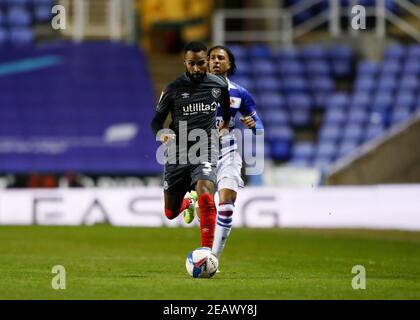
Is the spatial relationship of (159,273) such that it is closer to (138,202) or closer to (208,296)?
(208,296)

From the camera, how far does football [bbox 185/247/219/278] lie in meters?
10.6

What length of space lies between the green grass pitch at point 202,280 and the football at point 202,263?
0.10 meters

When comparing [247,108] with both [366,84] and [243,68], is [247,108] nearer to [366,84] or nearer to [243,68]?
[243,68]

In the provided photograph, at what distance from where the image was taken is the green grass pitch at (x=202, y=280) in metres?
9.51

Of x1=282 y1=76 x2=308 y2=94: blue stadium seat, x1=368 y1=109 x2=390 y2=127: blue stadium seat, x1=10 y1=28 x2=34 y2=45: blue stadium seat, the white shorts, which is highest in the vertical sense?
x1=10 y1=28 x2=34 y2=45: blue stadium seat

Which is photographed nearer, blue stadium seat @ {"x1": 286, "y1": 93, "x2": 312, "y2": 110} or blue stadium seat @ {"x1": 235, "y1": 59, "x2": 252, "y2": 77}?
blue stadium seat @ {"x1": 286, "y1": 93, "x2": 312, "y2": 110}

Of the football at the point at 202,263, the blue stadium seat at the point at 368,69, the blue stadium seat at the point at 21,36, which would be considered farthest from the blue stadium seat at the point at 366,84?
the football at the point at 202,263

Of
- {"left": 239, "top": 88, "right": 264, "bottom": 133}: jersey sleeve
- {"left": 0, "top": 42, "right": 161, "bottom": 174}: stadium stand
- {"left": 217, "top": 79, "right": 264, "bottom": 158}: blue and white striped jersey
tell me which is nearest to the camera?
{"left": 217, "top": 79, "right": 264, "bottom": 158}: blue and white striped jersey

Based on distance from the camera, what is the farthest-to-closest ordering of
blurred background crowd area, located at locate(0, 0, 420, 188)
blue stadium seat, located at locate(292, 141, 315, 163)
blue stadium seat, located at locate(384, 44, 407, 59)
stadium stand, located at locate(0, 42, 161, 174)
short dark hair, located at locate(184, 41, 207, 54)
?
blue stadium seat, located at locate(384, 44, 407, 59), blue stadium seat, located at locate(292, 141, 315, 163), stadium stand, located at locate(0, 42, 161, 174), blurred background crowd area, located at locate(0, 0, 420, 188), short dark hair, located at locate(184, 41, 207, 54)

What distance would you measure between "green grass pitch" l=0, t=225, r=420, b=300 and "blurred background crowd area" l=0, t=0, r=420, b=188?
4.75 meters

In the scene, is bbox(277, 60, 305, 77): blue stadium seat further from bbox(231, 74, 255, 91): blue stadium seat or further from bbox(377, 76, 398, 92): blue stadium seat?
bbox(377, 76, 398, 92): blue stadium seat

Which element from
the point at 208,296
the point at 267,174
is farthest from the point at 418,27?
the point at 208,296

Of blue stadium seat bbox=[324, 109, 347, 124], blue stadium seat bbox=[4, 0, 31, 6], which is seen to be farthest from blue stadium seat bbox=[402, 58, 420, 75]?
blue stadium seat bbox=[4, 0, 31, 6]

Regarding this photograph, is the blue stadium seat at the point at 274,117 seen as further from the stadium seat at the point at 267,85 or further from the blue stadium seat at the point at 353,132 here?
the blue stadium seat at the point at 353,132
